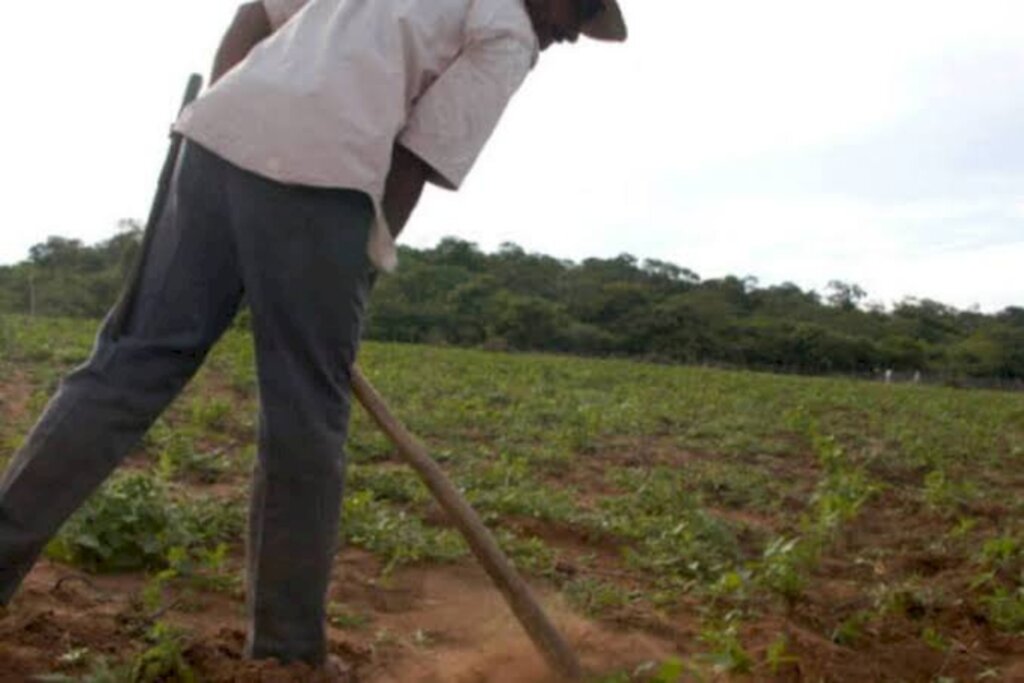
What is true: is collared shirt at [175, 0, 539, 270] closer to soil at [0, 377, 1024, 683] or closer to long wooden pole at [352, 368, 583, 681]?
long wooden pole at [352, 368, 583, 681]

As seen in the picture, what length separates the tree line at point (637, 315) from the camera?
5191cm

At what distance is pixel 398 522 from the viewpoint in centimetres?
391

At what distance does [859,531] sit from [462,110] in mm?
3530

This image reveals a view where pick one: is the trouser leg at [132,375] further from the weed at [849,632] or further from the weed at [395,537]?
the weed at [849,632]

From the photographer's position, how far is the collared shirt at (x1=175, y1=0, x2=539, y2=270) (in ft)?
6.86

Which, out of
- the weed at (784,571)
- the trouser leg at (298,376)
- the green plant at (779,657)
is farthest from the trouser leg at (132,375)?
the weed at (784,571)

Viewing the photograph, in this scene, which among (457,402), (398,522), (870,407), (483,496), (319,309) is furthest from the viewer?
(870,407)

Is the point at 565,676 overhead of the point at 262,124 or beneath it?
beneath

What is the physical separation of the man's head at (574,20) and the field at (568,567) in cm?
133

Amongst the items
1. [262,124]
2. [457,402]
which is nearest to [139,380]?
[262,124]

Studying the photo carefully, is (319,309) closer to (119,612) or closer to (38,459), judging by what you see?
(38,459)

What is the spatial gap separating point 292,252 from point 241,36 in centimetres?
62

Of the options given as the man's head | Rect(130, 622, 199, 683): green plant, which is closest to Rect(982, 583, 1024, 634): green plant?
the man's head

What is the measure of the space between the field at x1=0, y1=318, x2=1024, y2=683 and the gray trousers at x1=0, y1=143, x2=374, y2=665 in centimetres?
19
